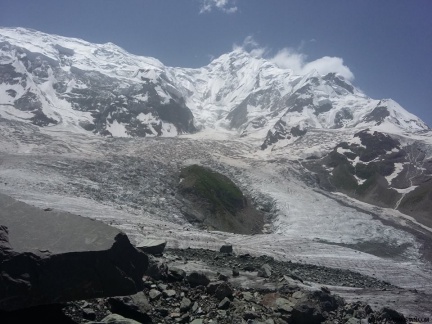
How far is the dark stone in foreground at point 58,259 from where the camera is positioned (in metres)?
9.67

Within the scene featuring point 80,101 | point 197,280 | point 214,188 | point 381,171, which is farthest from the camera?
point 80,101

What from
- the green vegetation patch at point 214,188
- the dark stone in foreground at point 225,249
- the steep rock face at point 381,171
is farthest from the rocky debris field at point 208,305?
the steep rock face at point 381,171

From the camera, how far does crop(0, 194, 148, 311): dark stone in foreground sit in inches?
381

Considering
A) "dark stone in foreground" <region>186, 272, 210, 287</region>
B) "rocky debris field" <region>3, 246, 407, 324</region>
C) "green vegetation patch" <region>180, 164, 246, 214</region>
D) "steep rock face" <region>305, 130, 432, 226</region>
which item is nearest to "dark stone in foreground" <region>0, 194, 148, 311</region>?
"rocky debris field" <region>3, 246, 407, 324</region>

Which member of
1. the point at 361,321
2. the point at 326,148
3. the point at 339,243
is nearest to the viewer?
the point at 361,321

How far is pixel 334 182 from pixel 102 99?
113055mm

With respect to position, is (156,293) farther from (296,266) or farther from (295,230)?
(295,230)

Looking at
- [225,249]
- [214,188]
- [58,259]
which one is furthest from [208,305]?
[214,188]

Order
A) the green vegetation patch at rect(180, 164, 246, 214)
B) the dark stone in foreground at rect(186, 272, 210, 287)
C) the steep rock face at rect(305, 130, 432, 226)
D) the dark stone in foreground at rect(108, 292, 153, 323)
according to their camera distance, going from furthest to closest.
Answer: the steep rock face at rect(305, 130, 432, 226), the green vegetation patch at rect(180, 164, 246, 214), the dark stone in foreground at rect(186, 272, 210, 287), the dark stone in foreground at rect(108, 292, 153, 323)

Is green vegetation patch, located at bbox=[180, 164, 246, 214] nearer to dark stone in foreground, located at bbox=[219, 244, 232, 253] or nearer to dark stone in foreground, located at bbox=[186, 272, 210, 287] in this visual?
dark stone in foreground, located at bbox=[219, 244, 232, 253]

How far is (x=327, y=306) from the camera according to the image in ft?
60.2

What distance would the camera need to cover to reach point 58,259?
10.2m

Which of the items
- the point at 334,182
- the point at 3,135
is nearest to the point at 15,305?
the point at 3,135

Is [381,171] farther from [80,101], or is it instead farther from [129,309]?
[80,101]
